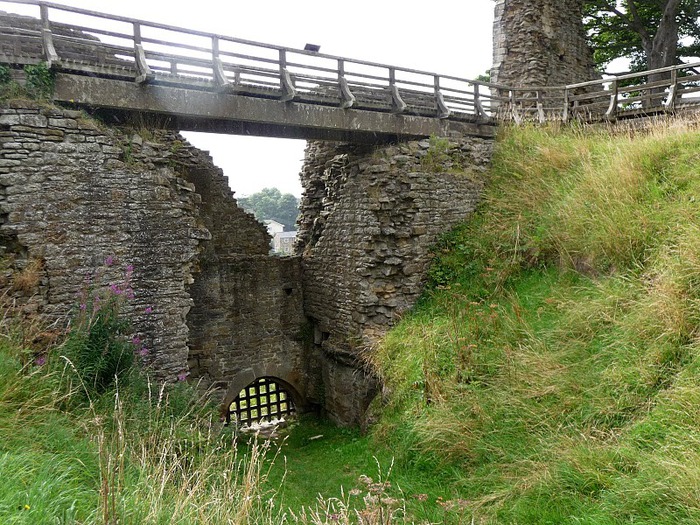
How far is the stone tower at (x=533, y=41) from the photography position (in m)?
14.7

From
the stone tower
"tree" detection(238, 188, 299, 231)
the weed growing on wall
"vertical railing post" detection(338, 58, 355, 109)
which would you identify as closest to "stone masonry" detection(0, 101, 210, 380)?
the weed growing on wall

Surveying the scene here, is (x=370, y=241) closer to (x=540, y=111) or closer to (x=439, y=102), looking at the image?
(x=439, y=102)

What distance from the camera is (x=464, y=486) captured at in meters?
6.00

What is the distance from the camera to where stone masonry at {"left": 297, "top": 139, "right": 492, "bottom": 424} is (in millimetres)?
10031

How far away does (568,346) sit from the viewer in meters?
6.64

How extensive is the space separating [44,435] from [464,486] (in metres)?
4.39

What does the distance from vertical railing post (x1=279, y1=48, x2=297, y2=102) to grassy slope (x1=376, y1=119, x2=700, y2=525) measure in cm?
434

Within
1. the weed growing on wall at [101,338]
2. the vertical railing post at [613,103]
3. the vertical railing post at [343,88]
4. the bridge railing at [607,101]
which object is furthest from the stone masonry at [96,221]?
the vertical railing post at [613,103]

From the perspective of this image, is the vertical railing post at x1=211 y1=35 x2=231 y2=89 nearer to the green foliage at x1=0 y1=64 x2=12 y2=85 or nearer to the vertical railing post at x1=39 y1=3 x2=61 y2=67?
the vertical railing post at x1=39 y1=3 x2=61 y2=67

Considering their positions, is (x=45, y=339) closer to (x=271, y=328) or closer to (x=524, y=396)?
(x=271, y=328)

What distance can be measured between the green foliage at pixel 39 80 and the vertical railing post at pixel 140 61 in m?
1.08

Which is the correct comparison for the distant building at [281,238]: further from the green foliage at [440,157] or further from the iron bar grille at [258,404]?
the green foliage at [440,157]

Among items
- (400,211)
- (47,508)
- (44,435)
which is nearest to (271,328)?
(400,211)

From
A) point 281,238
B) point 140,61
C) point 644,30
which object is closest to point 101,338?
point 140,61
